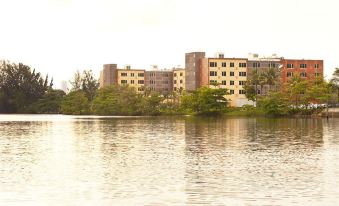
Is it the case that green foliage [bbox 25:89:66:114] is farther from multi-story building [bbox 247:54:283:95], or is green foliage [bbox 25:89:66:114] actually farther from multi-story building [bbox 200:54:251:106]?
multi-story building [bbox 247:54:283:95]

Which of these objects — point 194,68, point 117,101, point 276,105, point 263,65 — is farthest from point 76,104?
point 276,105

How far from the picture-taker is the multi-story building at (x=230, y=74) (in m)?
176

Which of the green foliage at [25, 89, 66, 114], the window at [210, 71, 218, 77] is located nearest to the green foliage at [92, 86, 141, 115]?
the window at [210, 71, 218, 77]

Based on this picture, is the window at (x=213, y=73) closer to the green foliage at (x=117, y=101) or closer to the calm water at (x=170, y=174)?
the green foliage at (x=117, y=101)

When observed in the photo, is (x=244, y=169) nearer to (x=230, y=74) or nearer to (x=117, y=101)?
(x=117, y=101)

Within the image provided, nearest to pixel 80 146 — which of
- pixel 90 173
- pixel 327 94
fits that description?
pixel 90 173

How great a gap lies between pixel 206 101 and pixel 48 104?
71215mm

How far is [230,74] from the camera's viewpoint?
17675cm

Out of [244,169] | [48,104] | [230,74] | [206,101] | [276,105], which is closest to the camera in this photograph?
[244,169]

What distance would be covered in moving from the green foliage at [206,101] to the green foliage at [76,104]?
41891 millimetres

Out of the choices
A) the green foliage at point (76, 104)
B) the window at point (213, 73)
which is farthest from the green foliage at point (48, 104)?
the window at point (213, 73)

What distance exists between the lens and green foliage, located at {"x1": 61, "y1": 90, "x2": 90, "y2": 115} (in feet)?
577

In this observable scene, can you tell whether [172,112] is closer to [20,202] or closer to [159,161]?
[159,161]

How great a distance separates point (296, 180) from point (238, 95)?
15207 centimetres
